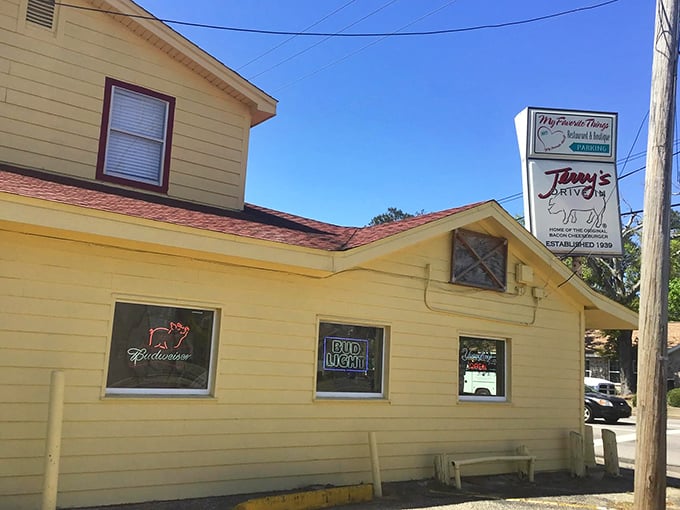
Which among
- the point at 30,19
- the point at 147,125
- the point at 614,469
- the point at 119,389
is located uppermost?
the point at 30,19

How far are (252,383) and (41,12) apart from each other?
220 inches

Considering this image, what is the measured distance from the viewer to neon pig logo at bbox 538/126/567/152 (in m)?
14.0

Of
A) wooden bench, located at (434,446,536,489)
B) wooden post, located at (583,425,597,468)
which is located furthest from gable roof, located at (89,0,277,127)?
wooden post, located at (583,425,597,468)

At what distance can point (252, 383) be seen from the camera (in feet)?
26.1

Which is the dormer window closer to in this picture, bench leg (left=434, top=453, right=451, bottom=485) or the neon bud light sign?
the neon bud light sign

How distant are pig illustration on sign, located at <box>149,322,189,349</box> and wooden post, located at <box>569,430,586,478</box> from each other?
7142 millimetres

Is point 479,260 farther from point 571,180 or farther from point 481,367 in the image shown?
point 571,180

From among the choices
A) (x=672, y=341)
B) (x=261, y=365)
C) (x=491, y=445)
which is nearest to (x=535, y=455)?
(x=491, y=445)

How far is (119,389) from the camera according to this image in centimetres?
715

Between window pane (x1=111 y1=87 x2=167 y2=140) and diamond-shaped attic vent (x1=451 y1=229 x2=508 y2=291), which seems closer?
window pane (x1=111 y1=87 x2=167 y2=140)

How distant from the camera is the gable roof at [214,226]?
627cm

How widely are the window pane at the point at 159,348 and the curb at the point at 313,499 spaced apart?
1.57m

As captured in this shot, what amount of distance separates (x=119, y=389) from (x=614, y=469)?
28.2ft

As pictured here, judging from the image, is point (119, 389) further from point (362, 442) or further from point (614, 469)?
point (614, 469)
